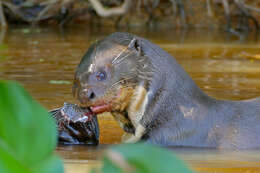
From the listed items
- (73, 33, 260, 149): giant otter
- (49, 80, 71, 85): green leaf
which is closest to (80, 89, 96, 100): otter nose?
(73, 33, 260, 149): giant otter

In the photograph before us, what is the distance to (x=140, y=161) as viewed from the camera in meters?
0.50

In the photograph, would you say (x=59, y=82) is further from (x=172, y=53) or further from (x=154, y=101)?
(x=172, y=53)

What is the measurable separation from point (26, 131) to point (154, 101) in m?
2.37

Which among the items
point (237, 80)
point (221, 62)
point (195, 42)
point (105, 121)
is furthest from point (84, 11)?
point (105, 121)

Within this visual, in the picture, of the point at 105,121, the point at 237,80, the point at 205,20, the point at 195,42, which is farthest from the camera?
the point at 205,20

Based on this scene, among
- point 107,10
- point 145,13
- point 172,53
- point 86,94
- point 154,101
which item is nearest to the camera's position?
point 86,94

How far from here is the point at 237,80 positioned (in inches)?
211

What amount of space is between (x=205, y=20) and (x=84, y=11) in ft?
8.62

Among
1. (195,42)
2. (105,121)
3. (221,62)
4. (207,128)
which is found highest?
(207,128)

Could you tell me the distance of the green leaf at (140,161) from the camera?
503 mm

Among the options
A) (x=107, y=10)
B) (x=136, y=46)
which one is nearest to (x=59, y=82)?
(x=136, y=46)

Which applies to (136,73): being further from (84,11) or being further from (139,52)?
(84,11)

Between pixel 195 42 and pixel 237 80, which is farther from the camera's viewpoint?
pixel 195 42

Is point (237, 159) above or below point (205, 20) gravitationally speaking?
above
